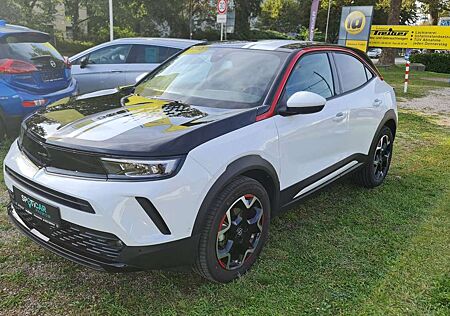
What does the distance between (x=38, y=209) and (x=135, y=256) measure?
2.33ft

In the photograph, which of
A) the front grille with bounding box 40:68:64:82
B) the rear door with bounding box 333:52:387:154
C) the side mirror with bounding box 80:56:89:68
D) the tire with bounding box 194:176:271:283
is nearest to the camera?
the tire with bounding box 194:176:271:283

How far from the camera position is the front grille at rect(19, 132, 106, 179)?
2373 millimetres

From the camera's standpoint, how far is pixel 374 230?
12.4 feet

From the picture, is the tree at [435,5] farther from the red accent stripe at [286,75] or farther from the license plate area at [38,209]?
the license plate area at [38,209]

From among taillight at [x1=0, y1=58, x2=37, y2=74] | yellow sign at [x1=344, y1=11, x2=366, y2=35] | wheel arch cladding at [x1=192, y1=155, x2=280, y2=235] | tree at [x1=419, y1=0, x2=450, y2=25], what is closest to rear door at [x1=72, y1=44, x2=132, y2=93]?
taillight at [x1=0, y1=58, x2=37, y2=74]

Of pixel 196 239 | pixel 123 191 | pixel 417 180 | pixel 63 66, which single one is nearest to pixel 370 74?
pixel 417 180

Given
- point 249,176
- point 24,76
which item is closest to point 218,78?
point 249,176

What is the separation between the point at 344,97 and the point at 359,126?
396mm

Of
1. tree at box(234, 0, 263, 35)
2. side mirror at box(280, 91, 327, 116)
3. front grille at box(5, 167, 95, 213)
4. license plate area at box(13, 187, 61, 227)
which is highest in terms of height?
tree at box(234, 0, 263, 35)

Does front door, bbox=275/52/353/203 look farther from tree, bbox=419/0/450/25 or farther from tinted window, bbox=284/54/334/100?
tree, bbox=419/0/450/25

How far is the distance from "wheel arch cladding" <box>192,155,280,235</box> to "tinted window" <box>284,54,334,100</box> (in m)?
0.64

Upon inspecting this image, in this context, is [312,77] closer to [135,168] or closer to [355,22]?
[135,168]

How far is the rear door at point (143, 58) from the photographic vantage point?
766 cm

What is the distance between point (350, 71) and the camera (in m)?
4.27
